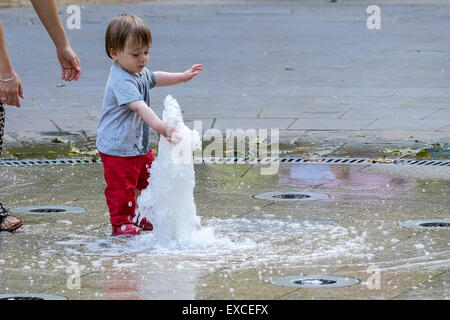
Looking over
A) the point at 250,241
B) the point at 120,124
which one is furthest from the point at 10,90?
the point at 250,241

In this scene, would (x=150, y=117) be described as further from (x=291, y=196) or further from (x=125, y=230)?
(x=291, y=196)

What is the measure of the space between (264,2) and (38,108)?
1179 cm

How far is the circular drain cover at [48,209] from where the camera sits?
6625 mm

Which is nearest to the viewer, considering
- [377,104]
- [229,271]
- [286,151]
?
[229,271]

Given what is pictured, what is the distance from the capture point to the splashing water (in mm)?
5832

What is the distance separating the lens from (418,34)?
16.7 metres

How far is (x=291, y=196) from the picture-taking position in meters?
7.10

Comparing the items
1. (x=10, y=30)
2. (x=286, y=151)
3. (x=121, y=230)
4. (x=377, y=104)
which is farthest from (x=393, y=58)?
(x=121, y=230)

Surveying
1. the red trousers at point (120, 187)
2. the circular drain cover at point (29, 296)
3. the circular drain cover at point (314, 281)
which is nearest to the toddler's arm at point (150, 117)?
the red trousers at point (120, 187)

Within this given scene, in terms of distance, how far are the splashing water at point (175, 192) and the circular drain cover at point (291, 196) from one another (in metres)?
1.08

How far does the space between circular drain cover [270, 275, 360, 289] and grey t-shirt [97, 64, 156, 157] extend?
1.60m

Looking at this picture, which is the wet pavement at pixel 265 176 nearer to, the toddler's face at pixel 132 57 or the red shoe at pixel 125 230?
the red shoe at pixel 125 230

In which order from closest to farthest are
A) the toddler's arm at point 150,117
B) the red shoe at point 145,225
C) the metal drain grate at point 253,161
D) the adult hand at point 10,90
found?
the adult hand at point 10,90 → the toddler's arm at point 150,117 → the red shoe at point 145,225 → the metal drain grate at point 253,161

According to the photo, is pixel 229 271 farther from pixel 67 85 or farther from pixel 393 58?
pixel 393 58
